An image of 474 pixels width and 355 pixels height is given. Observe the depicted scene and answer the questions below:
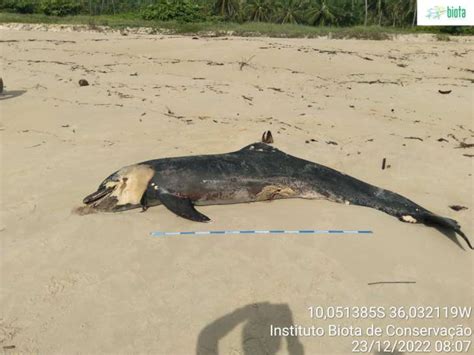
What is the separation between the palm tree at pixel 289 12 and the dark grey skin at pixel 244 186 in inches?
1504

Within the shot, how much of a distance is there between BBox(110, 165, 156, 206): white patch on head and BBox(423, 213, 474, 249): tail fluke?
3164 mm

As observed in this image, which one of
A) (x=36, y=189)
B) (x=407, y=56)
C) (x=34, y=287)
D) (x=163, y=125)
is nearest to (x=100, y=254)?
(x=34, y=287)

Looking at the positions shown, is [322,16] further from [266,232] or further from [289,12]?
[266,232]

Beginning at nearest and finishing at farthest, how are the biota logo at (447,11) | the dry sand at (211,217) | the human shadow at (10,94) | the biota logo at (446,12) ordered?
the dry sand at (211,217) → the human shadow at (10,94) → the biota logo at (447,11) → the biota logo at (446,12)

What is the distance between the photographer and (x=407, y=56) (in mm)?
15305

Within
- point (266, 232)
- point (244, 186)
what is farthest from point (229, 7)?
point (266, 232)

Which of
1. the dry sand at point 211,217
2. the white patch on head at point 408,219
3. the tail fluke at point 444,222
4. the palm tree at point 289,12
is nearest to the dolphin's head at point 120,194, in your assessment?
the dry sand at point 211,217

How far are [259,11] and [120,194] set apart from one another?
39.7m

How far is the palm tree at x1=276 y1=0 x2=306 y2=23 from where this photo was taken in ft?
135

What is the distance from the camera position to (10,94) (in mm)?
10500

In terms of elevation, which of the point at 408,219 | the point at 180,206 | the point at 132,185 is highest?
the point at 132,185

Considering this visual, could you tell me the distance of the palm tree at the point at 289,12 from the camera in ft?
135

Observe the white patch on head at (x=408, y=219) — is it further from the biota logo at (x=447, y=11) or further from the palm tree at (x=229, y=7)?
the palm tree at (x=229, y=7)

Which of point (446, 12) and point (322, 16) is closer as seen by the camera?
point (446, 12)
